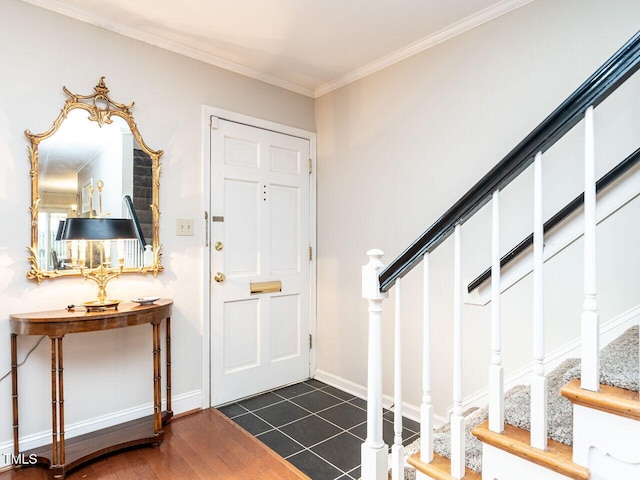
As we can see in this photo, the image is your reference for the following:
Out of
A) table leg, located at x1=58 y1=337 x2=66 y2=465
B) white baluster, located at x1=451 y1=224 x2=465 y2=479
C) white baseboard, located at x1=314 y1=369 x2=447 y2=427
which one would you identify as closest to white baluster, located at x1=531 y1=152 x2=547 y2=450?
white baluster, located at x1=451 y1=224 x2=465 y2=479

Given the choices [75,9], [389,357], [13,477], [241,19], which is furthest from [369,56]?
[13,477]

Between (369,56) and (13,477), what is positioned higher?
(369,56)

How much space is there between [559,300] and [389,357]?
3.98 ft

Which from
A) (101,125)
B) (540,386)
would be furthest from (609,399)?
(101,125)

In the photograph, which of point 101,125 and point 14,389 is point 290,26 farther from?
point 14,389

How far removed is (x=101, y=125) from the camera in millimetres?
2266

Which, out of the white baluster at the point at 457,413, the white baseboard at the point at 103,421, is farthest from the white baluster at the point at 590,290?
the white baseboard at the point at 103,421

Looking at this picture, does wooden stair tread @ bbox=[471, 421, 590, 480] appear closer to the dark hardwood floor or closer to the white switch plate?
the dark hardwood floor

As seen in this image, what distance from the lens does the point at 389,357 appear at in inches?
107

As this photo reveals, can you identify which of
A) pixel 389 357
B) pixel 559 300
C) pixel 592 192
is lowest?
pixel 389 357

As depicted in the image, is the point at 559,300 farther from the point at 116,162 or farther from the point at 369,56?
the point at 116,162

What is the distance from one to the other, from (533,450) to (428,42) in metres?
2.36

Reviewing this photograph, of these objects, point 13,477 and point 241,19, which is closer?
point 13,477

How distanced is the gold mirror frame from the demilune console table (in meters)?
0.24
